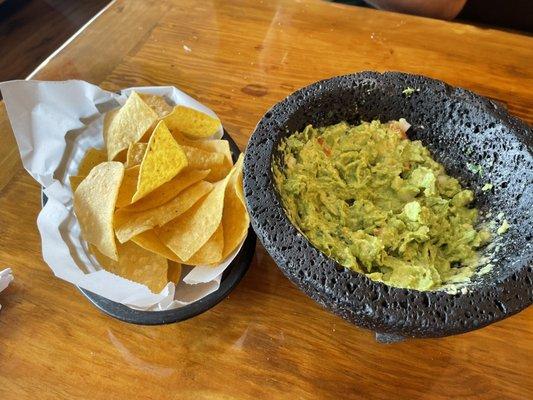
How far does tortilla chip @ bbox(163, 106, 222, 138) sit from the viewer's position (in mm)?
1110

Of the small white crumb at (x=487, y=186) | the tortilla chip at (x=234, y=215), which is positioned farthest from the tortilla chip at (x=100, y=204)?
the small white crumb at (x=487, y=186)

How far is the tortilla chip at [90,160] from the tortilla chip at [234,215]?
0.33 metres

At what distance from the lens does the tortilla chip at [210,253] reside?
0.98m

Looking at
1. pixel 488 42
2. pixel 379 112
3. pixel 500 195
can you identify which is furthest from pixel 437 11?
pixel 500 195

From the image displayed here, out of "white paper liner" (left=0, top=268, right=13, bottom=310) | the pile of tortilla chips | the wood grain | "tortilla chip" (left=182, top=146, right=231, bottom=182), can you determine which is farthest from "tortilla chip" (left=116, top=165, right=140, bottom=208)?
the wood grain

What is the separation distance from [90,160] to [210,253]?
1.27ft

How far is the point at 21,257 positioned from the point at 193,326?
406 millimetres

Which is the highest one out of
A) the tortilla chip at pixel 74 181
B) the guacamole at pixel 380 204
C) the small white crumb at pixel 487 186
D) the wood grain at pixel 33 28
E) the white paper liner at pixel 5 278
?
the small white crumb at pixel 487 186

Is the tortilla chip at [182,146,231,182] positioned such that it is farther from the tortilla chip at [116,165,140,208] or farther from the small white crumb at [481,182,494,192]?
the small white crumb at [481,182,494,192]

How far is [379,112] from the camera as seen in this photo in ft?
3.22

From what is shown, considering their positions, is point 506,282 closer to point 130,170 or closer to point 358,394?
point 358,394

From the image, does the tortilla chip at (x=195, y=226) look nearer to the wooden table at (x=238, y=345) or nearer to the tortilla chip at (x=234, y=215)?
the tortilla chip at (x=234, y=215)

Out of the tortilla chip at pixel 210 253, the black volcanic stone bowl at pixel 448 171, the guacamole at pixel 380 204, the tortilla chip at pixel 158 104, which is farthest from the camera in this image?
the tortilla chip at pixel 158 104

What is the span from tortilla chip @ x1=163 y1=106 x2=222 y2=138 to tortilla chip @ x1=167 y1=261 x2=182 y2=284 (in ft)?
1.01
